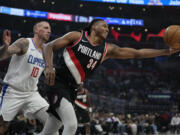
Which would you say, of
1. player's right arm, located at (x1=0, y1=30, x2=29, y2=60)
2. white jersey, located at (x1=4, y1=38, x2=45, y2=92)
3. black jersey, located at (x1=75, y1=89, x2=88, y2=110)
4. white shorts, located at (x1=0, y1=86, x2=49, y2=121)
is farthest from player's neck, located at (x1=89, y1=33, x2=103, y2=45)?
black jersey, located at (x1=75, y1=89, x2=88, y2=110)

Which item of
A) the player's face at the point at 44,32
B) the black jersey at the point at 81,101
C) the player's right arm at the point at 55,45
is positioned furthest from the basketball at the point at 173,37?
the black jersey at the point at 81,101

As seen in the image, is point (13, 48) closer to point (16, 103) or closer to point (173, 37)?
point (16, 103)

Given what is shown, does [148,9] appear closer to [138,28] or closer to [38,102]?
[138,28]

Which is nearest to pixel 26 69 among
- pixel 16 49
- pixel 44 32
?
pixel 16 49

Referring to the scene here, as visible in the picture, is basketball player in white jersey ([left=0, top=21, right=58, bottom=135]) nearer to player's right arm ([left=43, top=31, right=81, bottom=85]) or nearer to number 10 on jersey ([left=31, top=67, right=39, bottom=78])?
number 10 on jersey ([left=31, top=67, right=39, bottom=78])

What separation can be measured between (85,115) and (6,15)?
1985 centimetres

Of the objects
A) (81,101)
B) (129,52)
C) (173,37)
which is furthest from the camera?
(81,101)

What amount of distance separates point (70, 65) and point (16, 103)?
1.44m

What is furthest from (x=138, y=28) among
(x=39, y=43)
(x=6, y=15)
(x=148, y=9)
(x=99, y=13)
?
(x=39, y=43)

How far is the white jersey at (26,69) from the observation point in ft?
15.8

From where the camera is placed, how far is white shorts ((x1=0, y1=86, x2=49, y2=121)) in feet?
15.8

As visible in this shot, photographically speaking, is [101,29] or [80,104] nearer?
[101,29]

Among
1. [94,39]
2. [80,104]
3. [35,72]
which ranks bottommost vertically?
[80,104]

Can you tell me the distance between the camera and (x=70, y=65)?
3.88 metres
